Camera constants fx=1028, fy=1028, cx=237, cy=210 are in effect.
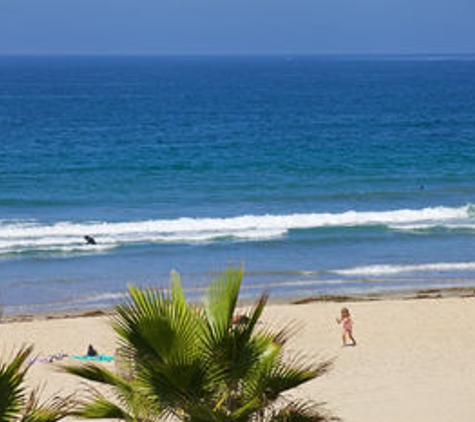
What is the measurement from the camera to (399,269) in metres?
28.0

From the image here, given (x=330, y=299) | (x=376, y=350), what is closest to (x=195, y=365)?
(x=376, y=350)

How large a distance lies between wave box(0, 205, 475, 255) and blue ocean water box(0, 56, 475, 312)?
67 millimetres

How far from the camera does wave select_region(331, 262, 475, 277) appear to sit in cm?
2766

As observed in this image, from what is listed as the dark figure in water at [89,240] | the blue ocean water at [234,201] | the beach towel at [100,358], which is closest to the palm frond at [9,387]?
the beach towel at [100,358]

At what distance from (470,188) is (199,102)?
5439 centimetres

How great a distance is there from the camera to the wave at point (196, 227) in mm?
31891

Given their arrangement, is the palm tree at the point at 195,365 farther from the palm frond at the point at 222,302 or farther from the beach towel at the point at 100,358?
the beach towel at the point at 100,358

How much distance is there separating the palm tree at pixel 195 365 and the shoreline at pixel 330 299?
15848 millimetres

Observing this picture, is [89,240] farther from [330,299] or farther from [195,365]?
[195,365]

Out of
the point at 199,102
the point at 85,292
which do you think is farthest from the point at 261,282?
the point at 199,102

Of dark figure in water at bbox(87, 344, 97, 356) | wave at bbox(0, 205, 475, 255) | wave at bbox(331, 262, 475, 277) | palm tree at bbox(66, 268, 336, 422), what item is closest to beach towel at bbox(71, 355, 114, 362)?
dark figure in water at bbox(87, 344, 97, 356)

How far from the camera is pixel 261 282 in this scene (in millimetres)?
26562

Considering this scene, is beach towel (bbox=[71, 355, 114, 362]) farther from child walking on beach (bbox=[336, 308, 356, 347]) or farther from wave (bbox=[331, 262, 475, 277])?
wave (bbox=[331, 262, 475, 277])

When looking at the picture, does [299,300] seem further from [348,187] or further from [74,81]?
[74,81]
